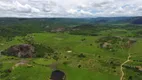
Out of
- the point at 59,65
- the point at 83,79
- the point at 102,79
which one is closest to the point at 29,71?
the point at 59,65

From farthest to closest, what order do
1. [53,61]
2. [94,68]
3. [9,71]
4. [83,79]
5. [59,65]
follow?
1. [53,61]
2. [59,65]
3. [94,68]
4. [9,71]
5. [83,79]

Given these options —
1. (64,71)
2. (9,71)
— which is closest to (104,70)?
(64,71)

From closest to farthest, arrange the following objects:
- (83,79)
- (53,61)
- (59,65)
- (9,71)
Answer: (83,79)
(9,71)
(59,65)
(53,61)

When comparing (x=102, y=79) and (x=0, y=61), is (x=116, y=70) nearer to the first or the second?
(x=102, y=79)

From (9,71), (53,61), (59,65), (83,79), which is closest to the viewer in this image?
(83,79)

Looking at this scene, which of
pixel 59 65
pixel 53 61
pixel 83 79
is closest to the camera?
pixel 83 79

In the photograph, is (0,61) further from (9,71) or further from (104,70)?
(104,70)

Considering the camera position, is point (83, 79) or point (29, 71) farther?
point (29, 71)

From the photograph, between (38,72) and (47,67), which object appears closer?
(38,72)

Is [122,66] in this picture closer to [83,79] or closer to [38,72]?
[83,79]
